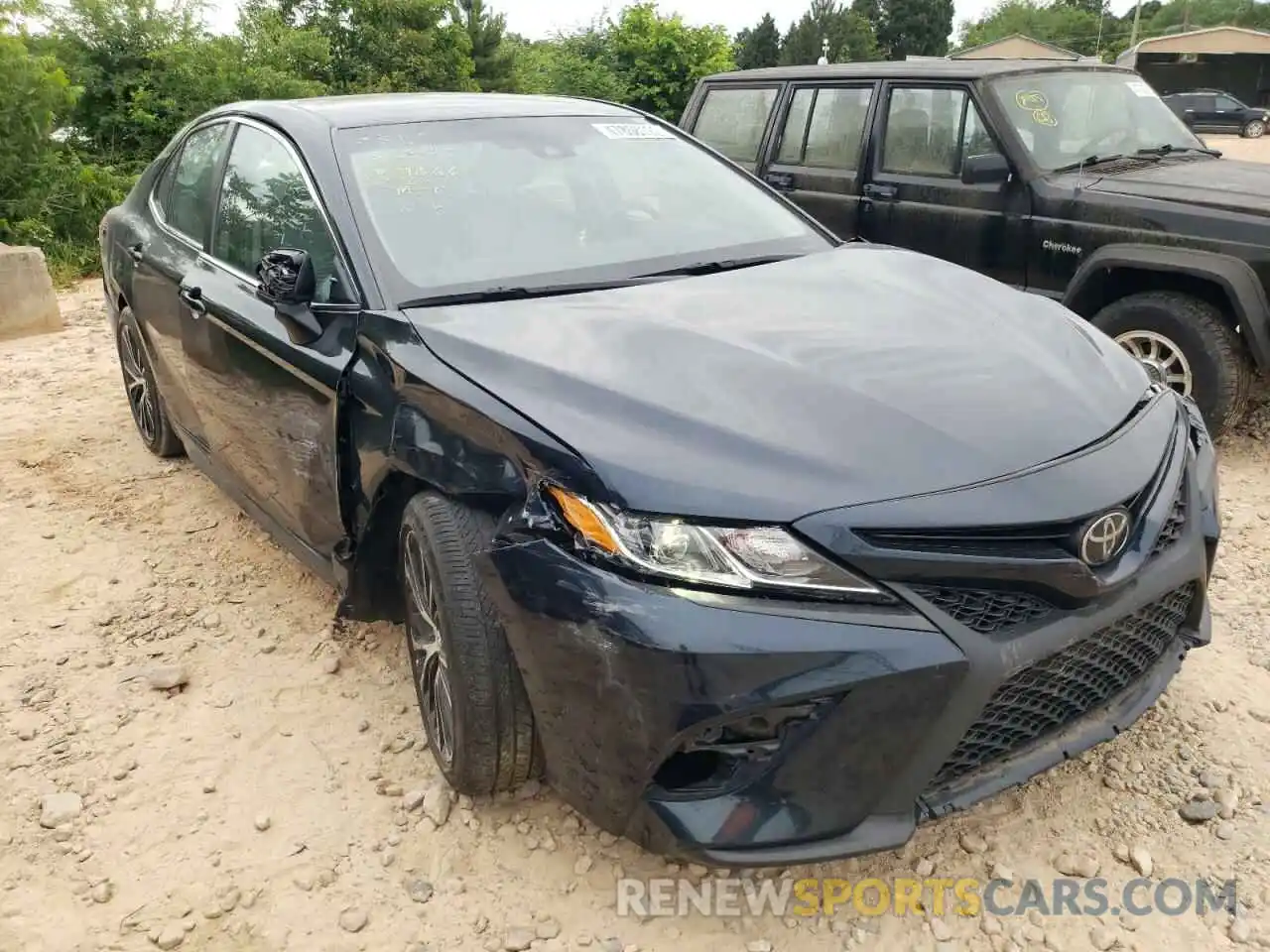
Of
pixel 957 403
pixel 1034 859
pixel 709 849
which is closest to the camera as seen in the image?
pixel 709 849

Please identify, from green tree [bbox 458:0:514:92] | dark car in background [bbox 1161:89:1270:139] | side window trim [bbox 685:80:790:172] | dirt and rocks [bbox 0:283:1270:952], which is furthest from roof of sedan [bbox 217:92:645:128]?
dark car in background [bbox 1161:89:1270:139]

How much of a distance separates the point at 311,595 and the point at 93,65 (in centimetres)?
1264

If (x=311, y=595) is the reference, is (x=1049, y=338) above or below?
above

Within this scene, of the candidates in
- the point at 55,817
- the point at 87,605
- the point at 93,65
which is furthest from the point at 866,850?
the point at 93,65

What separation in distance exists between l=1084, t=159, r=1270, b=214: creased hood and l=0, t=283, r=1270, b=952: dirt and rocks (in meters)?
1.66

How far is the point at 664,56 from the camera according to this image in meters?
27.3

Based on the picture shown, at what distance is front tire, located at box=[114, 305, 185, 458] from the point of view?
14.9 feet

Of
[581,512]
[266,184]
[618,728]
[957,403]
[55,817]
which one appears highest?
[266,184]

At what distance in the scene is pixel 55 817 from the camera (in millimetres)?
2588

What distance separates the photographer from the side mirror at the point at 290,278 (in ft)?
8.87

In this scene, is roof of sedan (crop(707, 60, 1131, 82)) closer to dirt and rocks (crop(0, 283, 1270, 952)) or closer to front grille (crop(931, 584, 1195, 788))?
dirt and rocks (crop(0, 283, 1270, 952))

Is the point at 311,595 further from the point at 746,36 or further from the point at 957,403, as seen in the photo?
the point at 746,36

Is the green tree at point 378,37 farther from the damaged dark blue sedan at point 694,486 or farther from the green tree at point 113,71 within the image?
the damaged dark blue sedan at point 694,486

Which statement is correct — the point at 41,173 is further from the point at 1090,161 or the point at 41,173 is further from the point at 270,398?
the point at 1090,161
